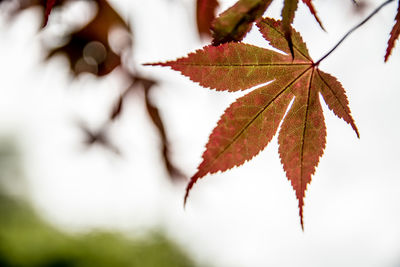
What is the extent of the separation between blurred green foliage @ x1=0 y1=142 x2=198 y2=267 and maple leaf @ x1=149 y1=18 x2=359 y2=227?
9.94 meters

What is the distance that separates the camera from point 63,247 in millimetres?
9789

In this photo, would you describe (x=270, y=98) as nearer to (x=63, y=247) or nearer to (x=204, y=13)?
(x=204, y=13)

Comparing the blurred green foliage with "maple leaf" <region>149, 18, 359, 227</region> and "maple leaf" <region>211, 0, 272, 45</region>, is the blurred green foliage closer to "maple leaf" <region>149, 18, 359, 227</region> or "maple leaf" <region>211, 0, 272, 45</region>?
"maple leaf" <region>149, 18, 359, 227</region>

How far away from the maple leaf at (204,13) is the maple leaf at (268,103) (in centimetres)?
31

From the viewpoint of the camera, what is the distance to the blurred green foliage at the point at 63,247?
9.23 m

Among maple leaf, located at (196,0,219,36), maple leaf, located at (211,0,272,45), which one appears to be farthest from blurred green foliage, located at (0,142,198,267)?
maple leaf, located at (211,0,272,45)

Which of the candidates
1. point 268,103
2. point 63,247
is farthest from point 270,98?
point 63,247

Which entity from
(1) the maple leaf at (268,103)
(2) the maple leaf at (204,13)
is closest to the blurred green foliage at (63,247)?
(2) the maple leaf at (204,13)

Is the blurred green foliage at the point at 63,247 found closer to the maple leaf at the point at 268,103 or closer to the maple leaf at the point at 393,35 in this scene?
the maple leaf at the point at 268,103

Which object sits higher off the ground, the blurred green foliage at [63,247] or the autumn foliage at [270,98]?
the autumn foliage at [270,98]

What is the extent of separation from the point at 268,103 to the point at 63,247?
10572 millimetres

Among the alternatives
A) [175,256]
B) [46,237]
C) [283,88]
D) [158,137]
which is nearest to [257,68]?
[283,88]

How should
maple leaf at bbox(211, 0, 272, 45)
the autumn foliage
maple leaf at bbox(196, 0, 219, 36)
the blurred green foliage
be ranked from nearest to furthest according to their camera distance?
1. maple leaf at bbox(211, 0, 272, 45)
2. the autumn foliage
3. maple leaf at bbox(196, 0, 219, 36)
4. the blurred green foliage

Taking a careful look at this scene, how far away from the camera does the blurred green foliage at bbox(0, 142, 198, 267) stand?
9.23 m
